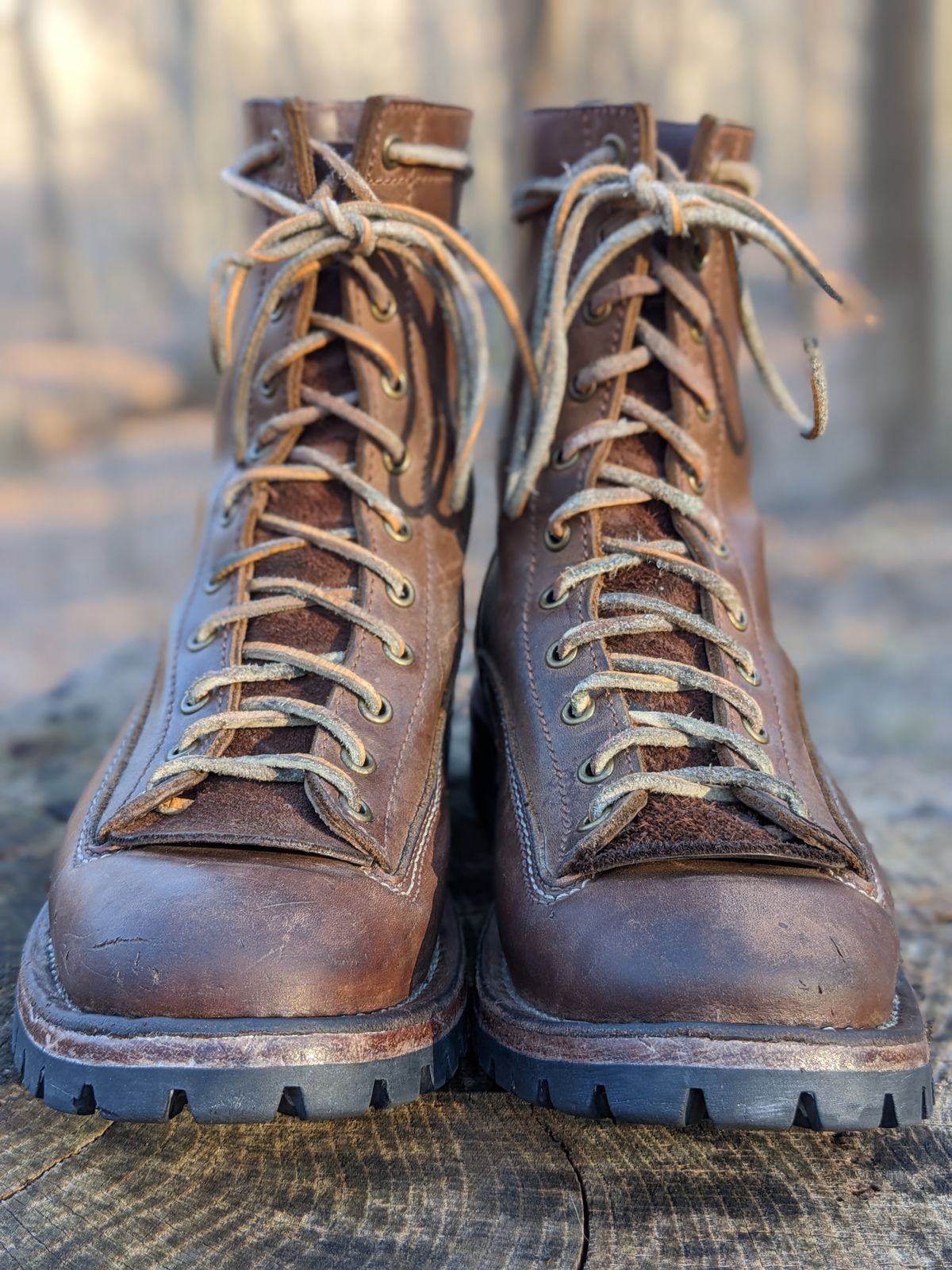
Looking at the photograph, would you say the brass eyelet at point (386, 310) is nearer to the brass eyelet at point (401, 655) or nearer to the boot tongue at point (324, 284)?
the boot tongue at point (324, 284)

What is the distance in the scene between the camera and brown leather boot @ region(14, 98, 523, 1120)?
1.29 metres

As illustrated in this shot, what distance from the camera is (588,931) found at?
1.37 meters

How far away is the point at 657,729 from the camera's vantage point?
4.96 feet

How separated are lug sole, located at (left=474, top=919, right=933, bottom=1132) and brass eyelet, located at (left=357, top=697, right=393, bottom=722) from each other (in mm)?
454

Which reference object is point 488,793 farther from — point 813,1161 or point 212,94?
point 212,94

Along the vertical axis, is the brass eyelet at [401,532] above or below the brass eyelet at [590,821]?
above

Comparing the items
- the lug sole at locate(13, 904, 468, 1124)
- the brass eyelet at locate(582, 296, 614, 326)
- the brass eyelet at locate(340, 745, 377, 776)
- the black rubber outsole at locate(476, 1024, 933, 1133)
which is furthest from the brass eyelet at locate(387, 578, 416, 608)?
the black rubber outsole at locate(476, 1024, 933, 1133)

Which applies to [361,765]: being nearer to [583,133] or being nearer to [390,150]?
[390,150]

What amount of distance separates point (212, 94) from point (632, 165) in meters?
8.18

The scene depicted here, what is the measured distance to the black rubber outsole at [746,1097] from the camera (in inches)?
48.7

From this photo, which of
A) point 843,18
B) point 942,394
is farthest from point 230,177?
point 843,18

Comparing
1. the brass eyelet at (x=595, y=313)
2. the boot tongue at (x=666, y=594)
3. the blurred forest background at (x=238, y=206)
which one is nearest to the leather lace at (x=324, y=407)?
the brass eyelet at (x=595, y=313)

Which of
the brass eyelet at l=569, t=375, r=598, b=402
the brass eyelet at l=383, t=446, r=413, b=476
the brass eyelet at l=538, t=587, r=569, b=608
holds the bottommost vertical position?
the brass eyelet at l=538, t=587, r=569, b=608

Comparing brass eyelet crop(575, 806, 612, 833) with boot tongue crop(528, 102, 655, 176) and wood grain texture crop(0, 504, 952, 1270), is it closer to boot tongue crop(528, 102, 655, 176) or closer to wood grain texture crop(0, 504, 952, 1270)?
wood grain texture crop(0, 504, 952, 1270)
